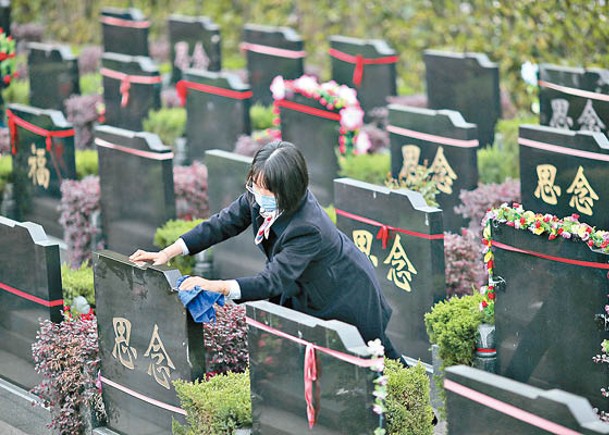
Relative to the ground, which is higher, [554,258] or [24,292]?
[554,258]

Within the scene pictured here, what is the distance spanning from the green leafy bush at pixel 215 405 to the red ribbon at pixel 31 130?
3.86m

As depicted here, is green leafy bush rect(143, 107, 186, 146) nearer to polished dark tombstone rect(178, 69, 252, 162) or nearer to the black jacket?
polished dark tombstone rect(178, 69, 252, 162)

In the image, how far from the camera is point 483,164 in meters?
9.16

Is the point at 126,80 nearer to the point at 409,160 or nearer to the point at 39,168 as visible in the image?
the point at 39,168

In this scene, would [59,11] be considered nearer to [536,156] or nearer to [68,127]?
[68,127]

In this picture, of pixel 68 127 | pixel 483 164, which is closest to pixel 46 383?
pixel 68 127

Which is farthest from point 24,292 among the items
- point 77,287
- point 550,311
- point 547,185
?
point 547,185

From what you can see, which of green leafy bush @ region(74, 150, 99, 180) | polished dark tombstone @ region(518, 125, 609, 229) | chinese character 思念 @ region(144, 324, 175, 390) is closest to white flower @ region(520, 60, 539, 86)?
polished dark tombstone @ region(518, 125, 609, 229)

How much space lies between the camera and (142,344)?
5.65 m

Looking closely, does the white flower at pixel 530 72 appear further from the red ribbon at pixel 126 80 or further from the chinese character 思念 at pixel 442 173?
the red ribbon at pixel 126 80

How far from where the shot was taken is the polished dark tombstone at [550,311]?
5555 mm

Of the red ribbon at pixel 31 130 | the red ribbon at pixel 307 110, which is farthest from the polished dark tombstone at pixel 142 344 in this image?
the red ribbon at pixel 307 110

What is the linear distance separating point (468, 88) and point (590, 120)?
5.45 feet

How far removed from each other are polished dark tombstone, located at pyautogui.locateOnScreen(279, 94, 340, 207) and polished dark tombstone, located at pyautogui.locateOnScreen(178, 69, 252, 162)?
457mm
